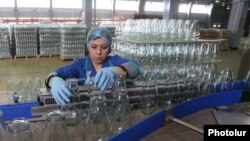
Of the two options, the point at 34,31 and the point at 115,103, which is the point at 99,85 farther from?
the point at 34,31

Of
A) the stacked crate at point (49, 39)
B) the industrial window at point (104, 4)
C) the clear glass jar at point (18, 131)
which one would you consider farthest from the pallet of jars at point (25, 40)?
the industrial window at point (104, 4)

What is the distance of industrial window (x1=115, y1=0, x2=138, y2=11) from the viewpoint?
1565 centimetres

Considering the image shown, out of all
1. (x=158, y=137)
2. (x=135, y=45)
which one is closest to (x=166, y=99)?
(x=158, y=137)

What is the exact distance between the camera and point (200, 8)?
60.6 ft

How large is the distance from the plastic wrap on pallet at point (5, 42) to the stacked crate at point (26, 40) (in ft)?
0.82

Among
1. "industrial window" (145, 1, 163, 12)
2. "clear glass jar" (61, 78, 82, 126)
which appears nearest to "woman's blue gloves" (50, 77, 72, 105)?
"clear glass jar" (61, 78, 82, 126)

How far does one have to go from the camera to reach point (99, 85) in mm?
1458

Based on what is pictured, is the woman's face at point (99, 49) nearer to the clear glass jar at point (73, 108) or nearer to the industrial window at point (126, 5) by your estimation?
the clear glass jar at point (73, 108)

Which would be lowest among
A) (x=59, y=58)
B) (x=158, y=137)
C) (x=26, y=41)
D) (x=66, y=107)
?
(x=59, y=58)

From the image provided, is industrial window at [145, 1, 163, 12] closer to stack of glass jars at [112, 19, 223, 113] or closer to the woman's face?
stack of glass jars at [112, 19, 223, 113]

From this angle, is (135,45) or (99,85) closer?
(99,85)

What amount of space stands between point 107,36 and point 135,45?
7.11 ft

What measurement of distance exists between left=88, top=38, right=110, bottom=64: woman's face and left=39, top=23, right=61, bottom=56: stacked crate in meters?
6.07

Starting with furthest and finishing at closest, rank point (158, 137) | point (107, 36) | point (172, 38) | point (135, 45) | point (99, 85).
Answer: point (172, 38)
point (135, 45)
point (107, 36)
point (99, 85)
point (158, 137)
